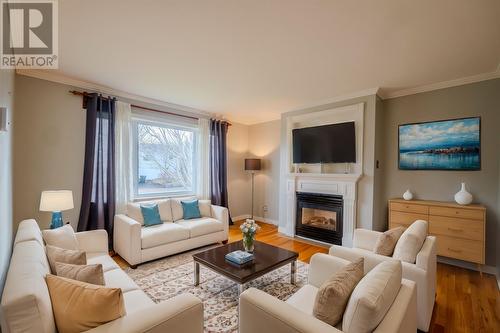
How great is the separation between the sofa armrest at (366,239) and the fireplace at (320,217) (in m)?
1.19

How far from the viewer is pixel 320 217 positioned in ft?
14.2

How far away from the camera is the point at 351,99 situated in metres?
3.78

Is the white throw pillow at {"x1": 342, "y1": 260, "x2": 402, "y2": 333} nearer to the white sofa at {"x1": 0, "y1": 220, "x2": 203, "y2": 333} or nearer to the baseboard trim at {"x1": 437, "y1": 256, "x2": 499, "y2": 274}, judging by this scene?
the white sofa at {"x1": 0, "y1": 220, "x2": 203, "y2": 333}

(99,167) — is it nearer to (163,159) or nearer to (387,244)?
(163,159)

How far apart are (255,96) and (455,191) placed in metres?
3.29

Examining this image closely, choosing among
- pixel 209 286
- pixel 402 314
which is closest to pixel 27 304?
pixel 402 314

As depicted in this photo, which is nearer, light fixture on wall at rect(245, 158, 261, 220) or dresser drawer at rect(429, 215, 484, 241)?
dresser drawer at rect(429, 215, 484, 241)

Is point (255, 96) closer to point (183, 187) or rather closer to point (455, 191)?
point (183, 187)

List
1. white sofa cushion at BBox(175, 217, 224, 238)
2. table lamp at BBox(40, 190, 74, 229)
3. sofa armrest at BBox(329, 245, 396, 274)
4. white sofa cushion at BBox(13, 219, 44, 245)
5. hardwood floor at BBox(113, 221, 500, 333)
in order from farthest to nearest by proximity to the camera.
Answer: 1. white sofa cushion at BBox(175, 217, 224, 238)
2. table lamp at BBox(40, 190, 74, 229)
3. hardwood floor at BBox(113, 221, 500, 333)
4. sofa armrest at BBox(329, 245, 396, 274)
5. white sofa cushion at BBox(13, 219, 44, 245)

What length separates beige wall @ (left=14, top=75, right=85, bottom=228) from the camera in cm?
292

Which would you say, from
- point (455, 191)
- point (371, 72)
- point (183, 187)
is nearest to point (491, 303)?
point (455, 191)

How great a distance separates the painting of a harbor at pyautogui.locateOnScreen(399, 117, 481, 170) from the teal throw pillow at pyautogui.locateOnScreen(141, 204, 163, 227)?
3.97 metres

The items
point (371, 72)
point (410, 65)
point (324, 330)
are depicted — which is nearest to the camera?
point (324, 330)

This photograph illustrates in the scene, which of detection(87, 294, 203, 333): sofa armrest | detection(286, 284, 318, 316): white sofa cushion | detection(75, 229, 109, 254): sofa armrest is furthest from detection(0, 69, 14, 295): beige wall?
detection(286, 284, 318, 316): white sofa cushion
